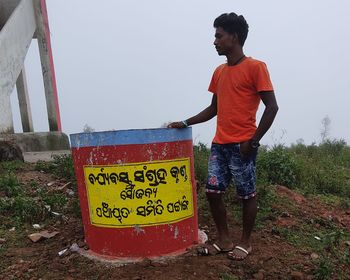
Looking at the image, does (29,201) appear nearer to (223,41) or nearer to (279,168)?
(223,41)

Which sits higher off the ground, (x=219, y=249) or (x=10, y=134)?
(x=10, y=134)

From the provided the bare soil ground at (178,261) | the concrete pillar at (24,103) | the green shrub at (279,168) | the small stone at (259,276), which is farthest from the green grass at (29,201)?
the concrete pillar at (24,103)

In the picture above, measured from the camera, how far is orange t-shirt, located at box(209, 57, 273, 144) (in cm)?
286

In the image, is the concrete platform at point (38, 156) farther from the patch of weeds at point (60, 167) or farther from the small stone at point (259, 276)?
the small stone at point (259, 276)

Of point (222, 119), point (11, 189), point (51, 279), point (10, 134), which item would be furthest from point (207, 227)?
point (10, 134)

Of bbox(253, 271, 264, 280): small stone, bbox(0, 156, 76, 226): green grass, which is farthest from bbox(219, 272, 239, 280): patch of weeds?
bbox(0, 156, 76, 226): green grass

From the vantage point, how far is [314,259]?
3.18 m

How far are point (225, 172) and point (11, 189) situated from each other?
2528 millimetres

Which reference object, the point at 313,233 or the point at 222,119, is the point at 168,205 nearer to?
the point at 222,119

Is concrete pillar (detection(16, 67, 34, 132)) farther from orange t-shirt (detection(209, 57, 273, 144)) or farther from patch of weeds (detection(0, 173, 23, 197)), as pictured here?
orange t-shirt (detection(209, 57, 273, 144))

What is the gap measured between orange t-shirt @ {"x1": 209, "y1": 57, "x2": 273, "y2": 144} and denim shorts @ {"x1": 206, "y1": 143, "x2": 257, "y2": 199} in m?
0.08

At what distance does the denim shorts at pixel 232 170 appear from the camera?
295cm

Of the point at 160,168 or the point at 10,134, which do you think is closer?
the point at 160,168

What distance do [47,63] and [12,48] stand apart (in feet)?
4.00
